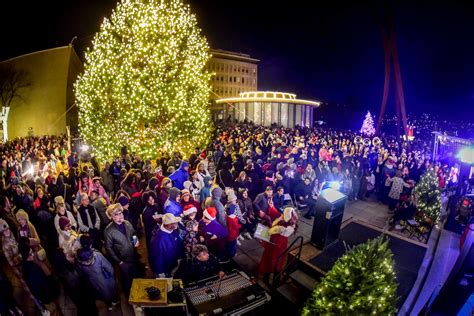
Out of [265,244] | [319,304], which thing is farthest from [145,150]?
[319,304]

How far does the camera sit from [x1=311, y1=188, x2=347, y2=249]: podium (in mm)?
6512

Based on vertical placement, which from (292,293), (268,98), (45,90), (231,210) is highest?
(268,98)

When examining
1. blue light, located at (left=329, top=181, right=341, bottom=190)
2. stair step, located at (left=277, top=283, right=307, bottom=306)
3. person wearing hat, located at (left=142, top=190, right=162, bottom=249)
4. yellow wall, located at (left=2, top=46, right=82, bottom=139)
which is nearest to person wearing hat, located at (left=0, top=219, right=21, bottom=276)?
person wearing hat, located at (left=142, top=190, right=162, bottom=249)

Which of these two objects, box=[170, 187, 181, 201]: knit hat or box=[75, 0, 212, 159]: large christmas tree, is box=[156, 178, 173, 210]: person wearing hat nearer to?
box=[170, 187, 181, 201]: knit hat

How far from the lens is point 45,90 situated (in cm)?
2938

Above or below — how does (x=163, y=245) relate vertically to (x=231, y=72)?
below

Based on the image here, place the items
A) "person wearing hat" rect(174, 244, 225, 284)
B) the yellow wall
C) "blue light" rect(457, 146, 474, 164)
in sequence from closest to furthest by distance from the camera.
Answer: "person wearing hat" rect(174, 244, 225, 284)
"blue light" rect(457, 146, 474, 164)
the yellow wall

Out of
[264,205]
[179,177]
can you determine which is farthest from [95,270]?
[179,177]

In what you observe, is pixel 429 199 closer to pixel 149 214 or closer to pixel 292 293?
pixel 292 293

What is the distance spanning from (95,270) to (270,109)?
4158cm

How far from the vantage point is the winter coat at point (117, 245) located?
5258mm

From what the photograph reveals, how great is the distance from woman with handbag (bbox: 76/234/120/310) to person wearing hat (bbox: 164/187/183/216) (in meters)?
2.02

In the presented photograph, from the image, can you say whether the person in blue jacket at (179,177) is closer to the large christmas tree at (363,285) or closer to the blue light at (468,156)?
the large christmas tree at (363,285)

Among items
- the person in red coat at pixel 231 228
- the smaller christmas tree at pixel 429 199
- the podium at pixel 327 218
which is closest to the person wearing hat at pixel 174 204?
the person in red coat at pixel 231 228
